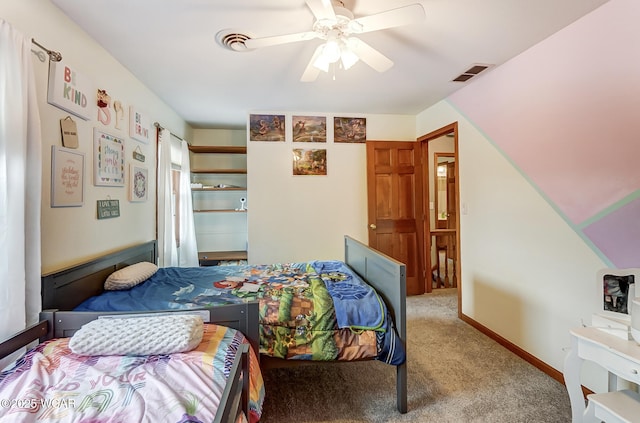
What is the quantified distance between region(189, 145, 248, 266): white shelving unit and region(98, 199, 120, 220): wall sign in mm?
1944

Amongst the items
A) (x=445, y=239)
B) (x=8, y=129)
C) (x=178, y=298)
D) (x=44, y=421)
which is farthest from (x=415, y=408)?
(x=445, y=239)

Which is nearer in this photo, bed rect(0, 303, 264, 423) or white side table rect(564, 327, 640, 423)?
bed rect(0, 303, 264, 423)

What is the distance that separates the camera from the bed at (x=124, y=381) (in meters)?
0.90

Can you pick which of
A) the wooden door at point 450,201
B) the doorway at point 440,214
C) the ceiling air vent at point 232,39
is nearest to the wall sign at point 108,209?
the ceiling air vent at point 232,39

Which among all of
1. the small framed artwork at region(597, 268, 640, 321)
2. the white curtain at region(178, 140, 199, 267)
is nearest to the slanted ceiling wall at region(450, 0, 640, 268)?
the small framed artwork at region(597, 268, 640, 321)

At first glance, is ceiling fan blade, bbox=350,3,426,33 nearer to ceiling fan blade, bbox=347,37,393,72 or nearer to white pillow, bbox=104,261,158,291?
ceiling fan blade, bbox=347,37,393,72

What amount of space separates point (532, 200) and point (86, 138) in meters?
3.29

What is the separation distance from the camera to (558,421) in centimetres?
169

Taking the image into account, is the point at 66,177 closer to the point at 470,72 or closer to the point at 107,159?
the point at 107,159

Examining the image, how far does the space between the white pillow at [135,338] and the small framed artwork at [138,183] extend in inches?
66.4

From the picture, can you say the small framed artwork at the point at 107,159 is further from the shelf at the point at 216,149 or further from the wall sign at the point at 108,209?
Answer: the shelf at the point at 216,149

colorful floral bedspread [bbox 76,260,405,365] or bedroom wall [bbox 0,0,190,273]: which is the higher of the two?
bedroom wall [bbox 0,0,190,273]

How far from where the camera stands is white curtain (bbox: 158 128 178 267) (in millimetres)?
3168

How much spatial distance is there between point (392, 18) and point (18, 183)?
1.94 metres
